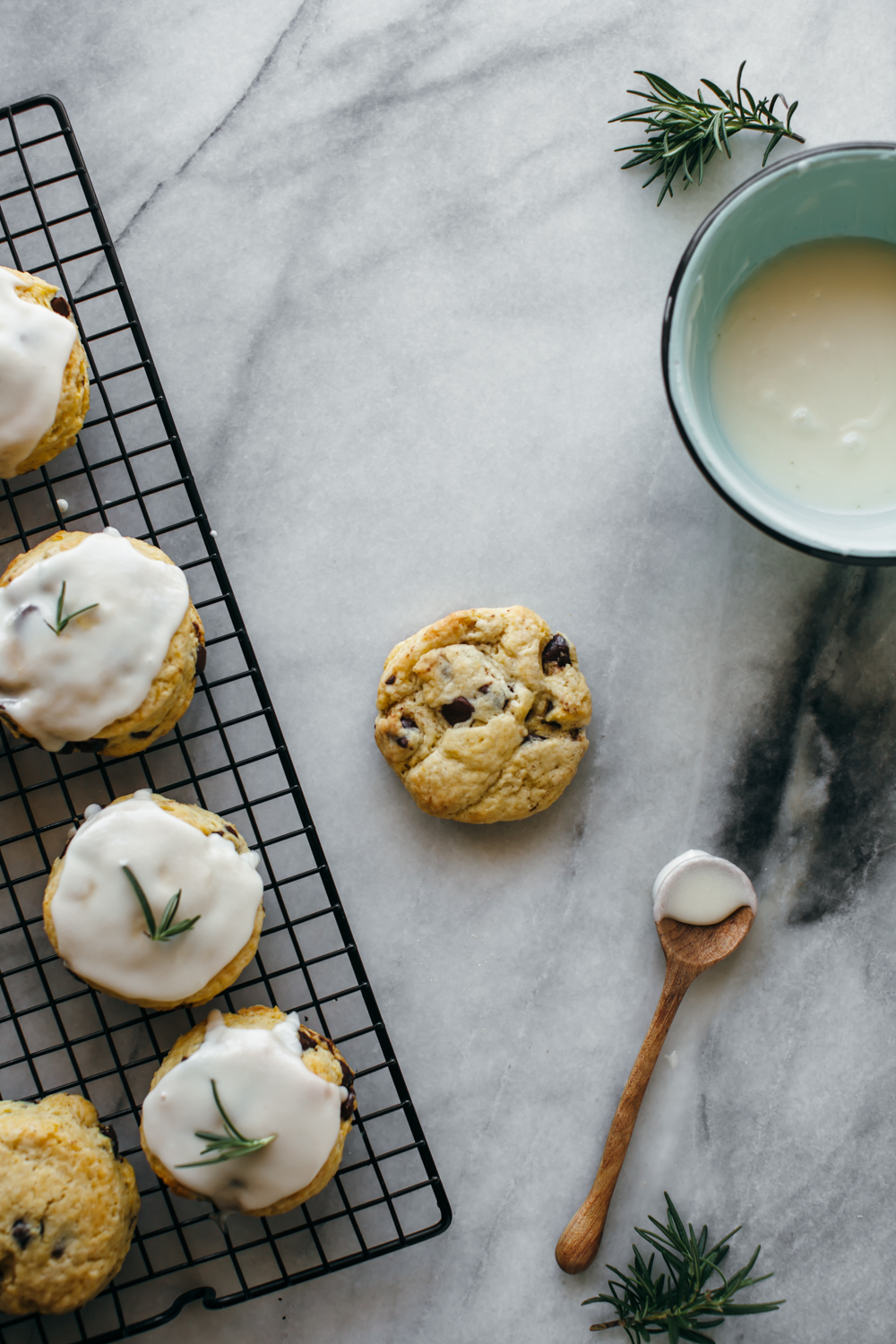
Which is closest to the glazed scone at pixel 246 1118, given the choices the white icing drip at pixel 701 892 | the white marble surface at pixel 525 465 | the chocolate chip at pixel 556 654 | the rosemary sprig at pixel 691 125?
the white marble surface at pixel 525 465

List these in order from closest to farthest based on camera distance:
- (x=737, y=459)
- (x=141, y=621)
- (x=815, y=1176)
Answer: (x=141, y=621), (x=737, y=459), (x=815, y=1176)

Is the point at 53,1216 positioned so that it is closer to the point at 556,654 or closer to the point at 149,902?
the point at 149,902

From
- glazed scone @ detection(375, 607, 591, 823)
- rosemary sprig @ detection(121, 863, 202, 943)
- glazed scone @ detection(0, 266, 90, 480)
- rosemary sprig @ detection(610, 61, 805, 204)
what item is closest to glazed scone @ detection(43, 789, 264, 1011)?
rosemary sprig @ detection(121, 863, 202, 943)

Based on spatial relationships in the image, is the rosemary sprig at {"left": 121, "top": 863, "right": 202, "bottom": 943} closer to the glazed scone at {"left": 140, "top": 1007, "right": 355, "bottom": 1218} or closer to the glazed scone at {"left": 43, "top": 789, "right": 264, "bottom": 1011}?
the glazed scone at {"left": 43, "top": 789, "right": 264, "bottom": 1011}

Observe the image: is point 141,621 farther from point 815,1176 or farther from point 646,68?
point 815,1176

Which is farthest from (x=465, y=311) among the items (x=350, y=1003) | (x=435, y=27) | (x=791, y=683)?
(x=350, y=1003)

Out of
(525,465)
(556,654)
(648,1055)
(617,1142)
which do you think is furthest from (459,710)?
(617,1142)

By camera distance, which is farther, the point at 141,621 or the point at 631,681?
the point at 631,681
